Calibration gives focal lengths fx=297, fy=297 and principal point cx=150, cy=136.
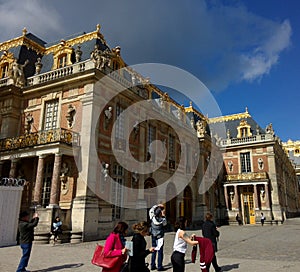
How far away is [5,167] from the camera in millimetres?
16562

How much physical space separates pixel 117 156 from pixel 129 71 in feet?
20.6

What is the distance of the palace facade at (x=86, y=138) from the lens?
1381cm

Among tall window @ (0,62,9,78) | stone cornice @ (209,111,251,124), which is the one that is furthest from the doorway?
tall window @ (0,62,9,78)

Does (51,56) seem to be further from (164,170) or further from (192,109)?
(192,109)

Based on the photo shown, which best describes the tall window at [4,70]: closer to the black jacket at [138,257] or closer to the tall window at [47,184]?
the tall window at [47,184]

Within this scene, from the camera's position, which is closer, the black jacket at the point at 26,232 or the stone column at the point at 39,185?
the black jacket at the point at 26,232

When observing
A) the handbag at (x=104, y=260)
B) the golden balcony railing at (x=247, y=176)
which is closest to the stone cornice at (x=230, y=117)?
the golden balcony railing at (x=247, y=176)

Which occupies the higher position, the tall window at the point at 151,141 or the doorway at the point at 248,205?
the tall window at the point at 151,141

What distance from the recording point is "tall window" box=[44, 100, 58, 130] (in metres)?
16.1

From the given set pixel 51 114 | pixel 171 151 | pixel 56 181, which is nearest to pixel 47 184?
pixel 56 181

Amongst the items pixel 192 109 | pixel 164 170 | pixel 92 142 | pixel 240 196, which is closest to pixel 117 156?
pixel 92 142

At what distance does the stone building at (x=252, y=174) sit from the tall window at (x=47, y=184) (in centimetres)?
2182

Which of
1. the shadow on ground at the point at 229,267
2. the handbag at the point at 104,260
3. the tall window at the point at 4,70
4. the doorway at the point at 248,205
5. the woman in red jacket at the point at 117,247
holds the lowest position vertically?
the shadow on ground at the point at 229,267

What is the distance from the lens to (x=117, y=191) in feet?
51.9
